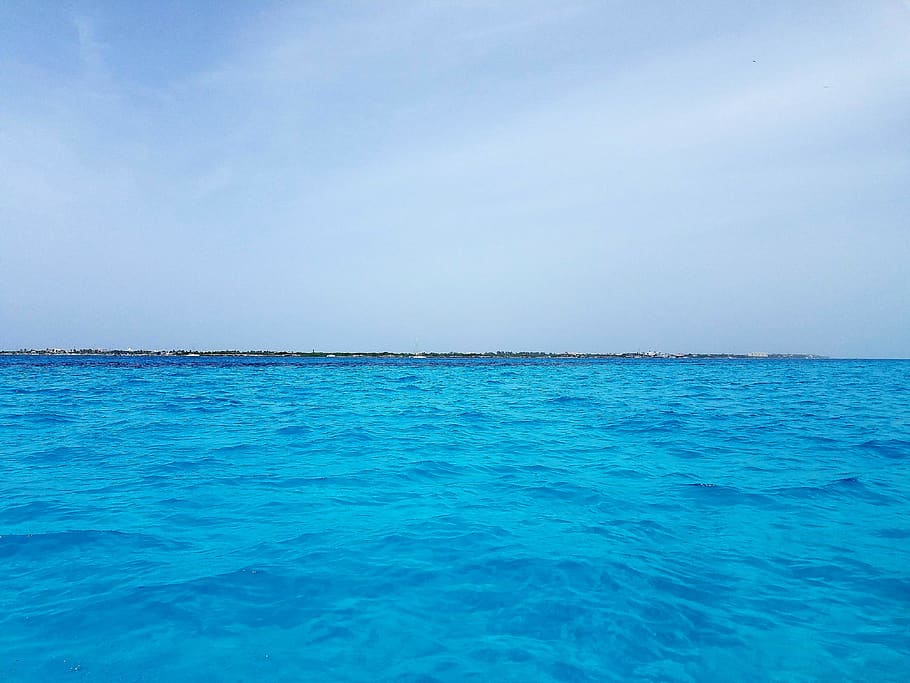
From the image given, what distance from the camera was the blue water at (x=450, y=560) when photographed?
13.6 feet

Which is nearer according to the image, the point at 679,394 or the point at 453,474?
the point at 453,474

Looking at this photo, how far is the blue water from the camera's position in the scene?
13.6 feet

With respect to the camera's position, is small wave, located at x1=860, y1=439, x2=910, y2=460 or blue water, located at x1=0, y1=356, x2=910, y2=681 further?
small wave, located at x1=860, y1=439, x2=910, y2=460

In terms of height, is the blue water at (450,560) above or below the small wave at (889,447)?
below

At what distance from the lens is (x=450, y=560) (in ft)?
19.3

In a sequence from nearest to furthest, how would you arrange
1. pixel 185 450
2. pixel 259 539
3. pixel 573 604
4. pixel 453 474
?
pixel 573 604, pixel 259 539, pixel 453 474, pixel 185 450

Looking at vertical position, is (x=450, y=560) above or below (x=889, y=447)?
below

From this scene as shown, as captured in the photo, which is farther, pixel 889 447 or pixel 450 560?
pixel 889 447

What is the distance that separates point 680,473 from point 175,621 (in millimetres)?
9035

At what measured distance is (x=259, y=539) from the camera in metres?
6.34

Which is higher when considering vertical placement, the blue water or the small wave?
the small wave

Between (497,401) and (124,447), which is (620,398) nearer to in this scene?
(497,401)

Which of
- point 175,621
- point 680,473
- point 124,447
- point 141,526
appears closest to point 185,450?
point 124,447

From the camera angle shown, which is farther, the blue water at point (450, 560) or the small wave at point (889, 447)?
the small wave at point (889, 447)
